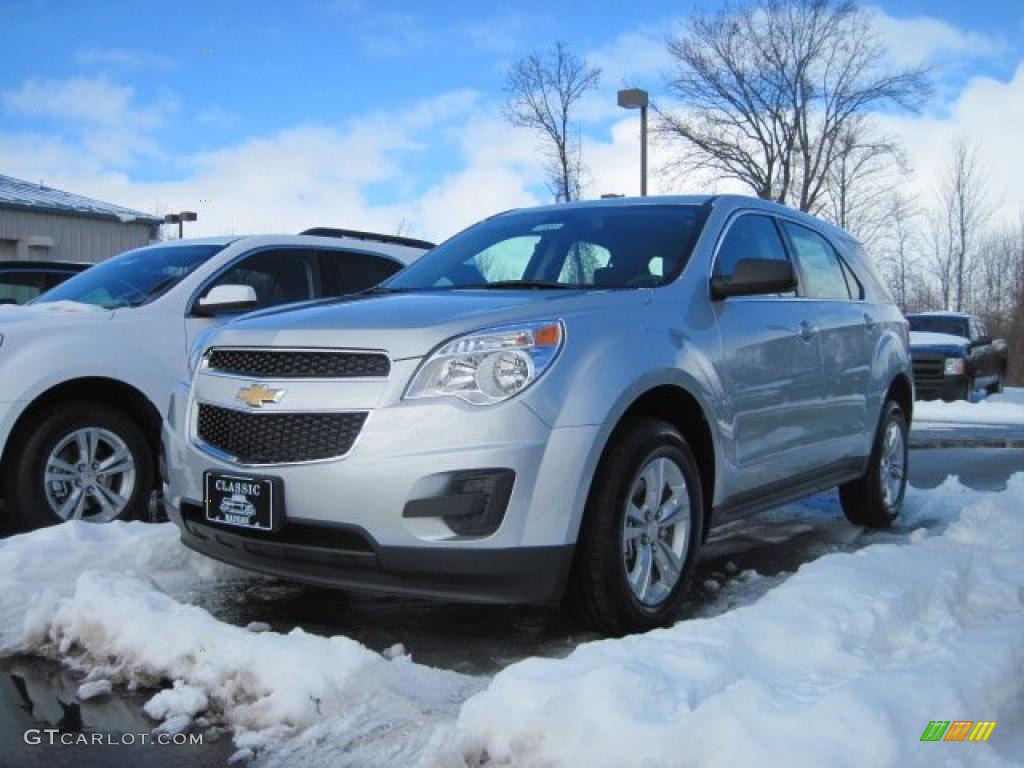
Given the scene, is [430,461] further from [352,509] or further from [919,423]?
[919,423]

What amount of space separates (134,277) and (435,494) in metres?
3.54

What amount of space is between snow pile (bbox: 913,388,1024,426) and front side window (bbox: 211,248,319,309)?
9.09 m

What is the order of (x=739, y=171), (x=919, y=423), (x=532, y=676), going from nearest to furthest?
(x=532, y=676) < (x=919, y=423) < (x=739, y=171)

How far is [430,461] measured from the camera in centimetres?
335

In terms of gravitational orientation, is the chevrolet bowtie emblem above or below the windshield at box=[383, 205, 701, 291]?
below

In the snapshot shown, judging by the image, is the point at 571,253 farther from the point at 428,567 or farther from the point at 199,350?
the point at 428,567

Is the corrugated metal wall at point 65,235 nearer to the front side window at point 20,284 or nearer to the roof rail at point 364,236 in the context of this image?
the front side window at point 20,284

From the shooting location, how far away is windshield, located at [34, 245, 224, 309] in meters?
5.97

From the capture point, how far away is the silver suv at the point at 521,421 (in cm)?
338

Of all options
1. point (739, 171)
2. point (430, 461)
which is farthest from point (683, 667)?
point (739, 171)

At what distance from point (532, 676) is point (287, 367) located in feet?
4.74

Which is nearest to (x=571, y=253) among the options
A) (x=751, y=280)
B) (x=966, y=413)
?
(x=751, y=280)

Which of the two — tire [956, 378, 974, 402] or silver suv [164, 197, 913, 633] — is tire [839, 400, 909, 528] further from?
tire [956, 378, 974, 402]
